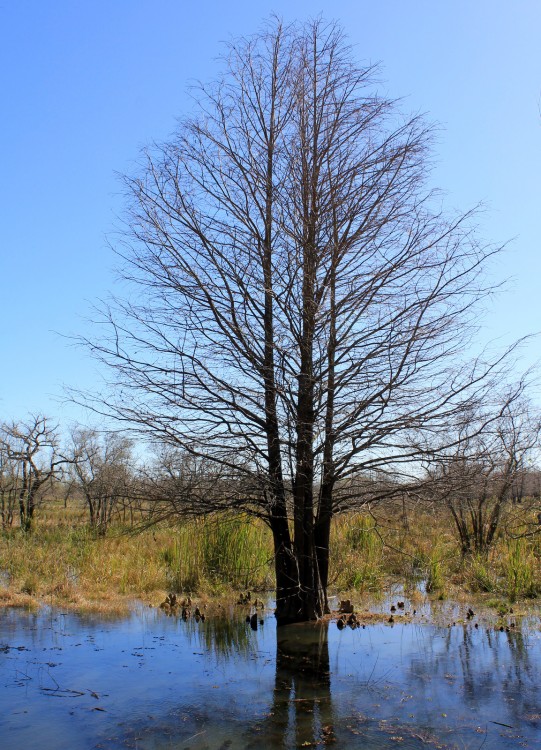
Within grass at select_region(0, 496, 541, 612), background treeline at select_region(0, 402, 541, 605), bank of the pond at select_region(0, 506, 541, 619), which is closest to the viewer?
background treeline at select_region(0, 402, 541, 605)

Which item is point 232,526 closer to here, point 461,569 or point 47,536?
point 461,569

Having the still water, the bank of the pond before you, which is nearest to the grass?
the bank of the pond

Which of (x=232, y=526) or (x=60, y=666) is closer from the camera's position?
(x=60, y=666)

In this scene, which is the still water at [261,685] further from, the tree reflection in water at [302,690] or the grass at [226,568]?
the grass at [226,568]

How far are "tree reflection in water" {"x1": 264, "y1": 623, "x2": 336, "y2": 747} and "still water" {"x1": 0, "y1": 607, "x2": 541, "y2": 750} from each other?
0.02 m

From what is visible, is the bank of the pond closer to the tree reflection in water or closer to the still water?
the still water

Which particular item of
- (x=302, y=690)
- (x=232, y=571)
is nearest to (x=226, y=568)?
(x=232, y=571)

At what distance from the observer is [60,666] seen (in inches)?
290

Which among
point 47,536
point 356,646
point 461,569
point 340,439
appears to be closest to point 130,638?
point 356,646

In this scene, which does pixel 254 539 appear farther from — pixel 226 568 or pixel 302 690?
pixel 302 690

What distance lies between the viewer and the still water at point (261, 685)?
555cm

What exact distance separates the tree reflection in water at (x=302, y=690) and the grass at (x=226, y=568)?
2039mm

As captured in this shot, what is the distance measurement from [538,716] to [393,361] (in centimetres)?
387

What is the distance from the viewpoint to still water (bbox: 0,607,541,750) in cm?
555
